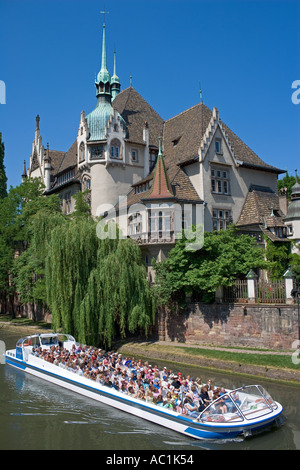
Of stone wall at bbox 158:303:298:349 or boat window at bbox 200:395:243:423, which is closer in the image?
boat window at bbox 200:395:243:423

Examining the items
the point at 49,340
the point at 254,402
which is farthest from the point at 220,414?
the point at 49,340

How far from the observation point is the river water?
1505 cm

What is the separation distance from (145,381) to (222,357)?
727 cm

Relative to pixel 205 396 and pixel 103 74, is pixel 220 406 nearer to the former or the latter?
pixel 205 396

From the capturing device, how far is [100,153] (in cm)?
4147

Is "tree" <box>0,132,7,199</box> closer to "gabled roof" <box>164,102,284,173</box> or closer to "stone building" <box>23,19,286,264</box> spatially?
"stone building" <box>23,19,286,264</box>

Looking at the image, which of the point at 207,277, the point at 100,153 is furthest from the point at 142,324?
the point at 100,153

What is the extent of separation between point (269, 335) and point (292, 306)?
236 cm

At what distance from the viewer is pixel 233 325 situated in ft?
92.6

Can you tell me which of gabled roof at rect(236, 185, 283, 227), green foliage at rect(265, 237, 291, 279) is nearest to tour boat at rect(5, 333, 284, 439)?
green foliage at rect(265, 237, 291, 279)

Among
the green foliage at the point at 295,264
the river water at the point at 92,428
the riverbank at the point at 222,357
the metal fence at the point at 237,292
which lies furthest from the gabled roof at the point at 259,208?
the river water at the point at 92,428

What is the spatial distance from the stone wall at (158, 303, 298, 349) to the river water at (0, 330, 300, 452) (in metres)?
4.40
